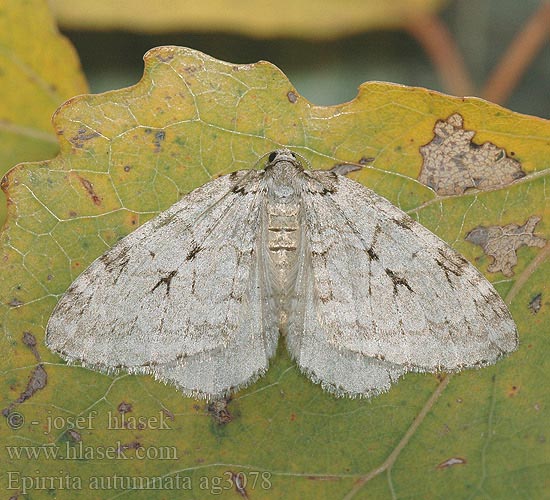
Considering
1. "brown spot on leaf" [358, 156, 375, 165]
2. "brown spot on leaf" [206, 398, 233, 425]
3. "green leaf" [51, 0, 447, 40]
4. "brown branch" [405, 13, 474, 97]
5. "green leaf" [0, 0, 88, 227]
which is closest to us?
"brown spot on leaf" [206, 398, 233, 425]

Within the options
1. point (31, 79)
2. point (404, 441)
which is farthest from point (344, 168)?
point (31, 79)

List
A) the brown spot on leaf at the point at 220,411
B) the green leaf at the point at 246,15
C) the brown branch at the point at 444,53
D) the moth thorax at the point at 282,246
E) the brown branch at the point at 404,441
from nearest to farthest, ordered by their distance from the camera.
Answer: the brown branch at the point at 404,441 → the brown spot on leaf at the point at 220,411 → the moth thorax at the point at 282,246 → the green leaf at the point at 246,15 → the brown branch at the point at 444,53

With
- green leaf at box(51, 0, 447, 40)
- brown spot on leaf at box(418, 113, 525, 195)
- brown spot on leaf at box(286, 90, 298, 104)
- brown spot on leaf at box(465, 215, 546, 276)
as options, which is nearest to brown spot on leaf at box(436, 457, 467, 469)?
brown spot on leaf at box(465, 215, 546, 276)

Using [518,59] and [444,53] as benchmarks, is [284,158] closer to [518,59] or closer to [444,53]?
[444,53]

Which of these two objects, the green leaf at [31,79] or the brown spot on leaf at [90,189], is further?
the green leaf at [31,79]

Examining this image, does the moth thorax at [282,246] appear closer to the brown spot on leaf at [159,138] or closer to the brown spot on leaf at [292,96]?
the brown spot on leaf at [292,96]

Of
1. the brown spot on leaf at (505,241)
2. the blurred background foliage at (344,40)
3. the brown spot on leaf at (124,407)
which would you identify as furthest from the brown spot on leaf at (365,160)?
the brown spot on leaf at (124,407)

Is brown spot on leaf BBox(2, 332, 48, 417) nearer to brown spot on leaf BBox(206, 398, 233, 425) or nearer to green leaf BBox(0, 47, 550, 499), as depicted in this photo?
green leaf BBox(0, 47, 550, 499)
